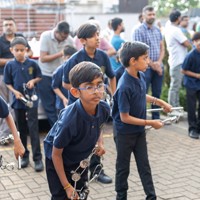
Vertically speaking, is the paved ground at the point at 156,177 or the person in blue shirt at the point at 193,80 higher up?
the person in blue shirt at the point at 193,80

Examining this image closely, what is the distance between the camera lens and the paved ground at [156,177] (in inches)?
179

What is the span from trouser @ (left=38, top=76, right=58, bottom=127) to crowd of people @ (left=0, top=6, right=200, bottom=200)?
2 cm

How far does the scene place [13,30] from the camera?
6.42 m

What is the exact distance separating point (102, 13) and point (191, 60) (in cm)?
1600

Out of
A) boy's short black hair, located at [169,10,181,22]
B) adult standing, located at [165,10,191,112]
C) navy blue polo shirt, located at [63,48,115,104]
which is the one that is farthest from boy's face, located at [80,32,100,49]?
boy's short black hair, located at [169,10,181,22]

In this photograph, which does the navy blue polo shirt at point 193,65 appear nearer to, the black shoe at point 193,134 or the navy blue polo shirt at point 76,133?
the black shoe at point 193,134

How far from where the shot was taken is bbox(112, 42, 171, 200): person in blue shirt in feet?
12.3

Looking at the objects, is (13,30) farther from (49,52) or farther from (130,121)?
(130,121)

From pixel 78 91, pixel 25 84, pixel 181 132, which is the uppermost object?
pixel 78 91

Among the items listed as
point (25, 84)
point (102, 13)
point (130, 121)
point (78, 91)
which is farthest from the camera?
point (102, 13)

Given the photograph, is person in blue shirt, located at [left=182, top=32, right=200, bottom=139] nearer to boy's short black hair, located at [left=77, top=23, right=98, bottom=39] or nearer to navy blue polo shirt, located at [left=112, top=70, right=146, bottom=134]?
boy's short black hair, located at [left=77, top=23, right=98, bottom=39]

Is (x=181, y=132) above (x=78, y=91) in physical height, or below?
below

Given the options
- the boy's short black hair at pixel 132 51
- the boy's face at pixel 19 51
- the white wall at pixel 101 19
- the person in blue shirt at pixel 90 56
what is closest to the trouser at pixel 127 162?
the boy's short black hair at pixel 132 51

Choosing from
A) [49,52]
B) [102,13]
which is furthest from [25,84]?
[102,13]
